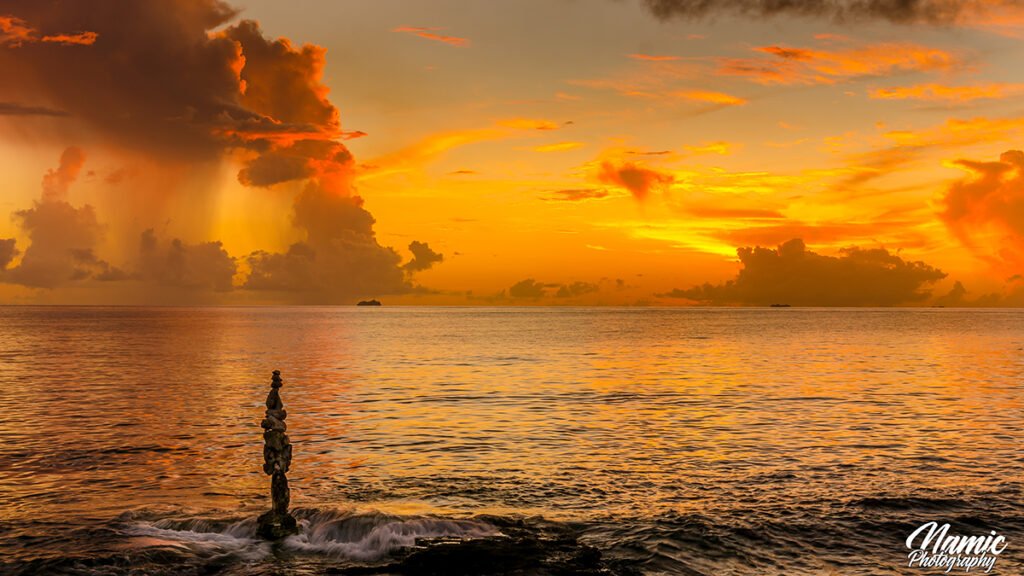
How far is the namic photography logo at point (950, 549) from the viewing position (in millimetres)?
22859

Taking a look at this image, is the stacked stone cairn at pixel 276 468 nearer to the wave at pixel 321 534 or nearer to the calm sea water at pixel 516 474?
the wave at pixel 321 534

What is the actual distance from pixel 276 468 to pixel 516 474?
1292 cm

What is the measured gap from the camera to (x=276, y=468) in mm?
24688

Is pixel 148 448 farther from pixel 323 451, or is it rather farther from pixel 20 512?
pixel 20 512

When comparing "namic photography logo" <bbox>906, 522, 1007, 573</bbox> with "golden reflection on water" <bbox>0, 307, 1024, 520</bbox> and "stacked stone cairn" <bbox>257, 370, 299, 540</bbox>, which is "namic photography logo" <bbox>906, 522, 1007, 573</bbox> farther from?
"stacked stone cairn" <bbox>257, 370, 299, 540</bbox>

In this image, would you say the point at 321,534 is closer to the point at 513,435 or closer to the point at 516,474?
the point at 516,474

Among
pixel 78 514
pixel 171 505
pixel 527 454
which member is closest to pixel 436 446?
pixel 527 454

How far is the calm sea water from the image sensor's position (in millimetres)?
23516

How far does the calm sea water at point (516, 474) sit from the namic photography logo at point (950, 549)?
1.34 feet

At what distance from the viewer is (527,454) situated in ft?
128

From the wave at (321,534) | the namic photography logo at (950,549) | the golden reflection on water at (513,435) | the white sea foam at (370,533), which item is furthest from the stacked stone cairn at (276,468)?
the namic photography logo at (950,549)

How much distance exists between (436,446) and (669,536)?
18.9 m

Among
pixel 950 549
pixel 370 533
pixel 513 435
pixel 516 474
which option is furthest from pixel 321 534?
pixel 950 549

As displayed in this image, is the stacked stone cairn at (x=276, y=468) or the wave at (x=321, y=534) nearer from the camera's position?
the wave at (x=321, y=534)
